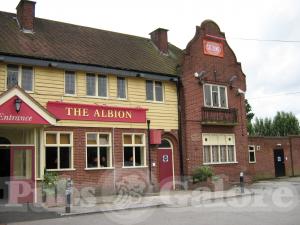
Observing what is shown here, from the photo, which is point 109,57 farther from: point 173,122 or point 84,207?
point 84,207

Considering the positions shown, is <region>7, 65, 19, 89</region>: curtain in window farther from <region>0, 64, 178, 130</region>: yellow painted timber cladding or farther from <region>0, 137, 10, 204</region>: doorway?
<region>0, 137, 10, 204</region>: doorway

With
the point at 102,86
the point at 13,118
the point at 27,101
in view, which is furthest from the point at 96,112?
the point at 13,118

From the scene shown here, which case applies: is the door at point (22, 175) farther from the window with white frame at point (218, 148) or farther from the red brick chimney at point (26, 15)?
the window with white frame at point (218, 148)

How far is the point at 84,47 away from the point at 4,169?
25.4ft

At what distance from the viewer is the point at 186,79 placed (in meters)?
24.4

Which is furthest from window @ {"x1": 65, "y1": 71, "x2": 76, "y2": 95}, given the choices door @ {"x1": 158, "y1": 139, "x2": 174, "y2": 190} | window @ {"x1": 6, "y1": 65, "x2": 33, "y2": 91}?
door @ {"x1": 158, "y1": 139, "x2": 174, "y2": 190}

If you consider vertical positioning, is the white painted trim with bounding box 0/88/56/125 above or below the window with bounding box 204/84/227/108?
below

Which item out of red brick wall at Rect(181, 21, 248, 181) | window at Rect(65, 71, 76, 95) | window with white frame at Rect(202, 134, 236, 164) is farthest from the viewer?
window with white frame at Rect(202, 134, 236, 164)

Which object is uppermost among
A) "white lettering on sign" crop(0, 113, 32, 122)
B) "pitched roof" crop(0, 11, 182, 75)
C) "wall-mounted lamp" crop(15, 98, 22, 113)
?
"pitched roof" crop(0, 11, 182, 75)

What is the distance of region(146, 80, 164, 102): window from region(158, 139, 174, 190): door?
2393 millimetres

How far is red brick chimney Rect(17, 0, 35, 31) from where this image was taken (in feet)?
70.5

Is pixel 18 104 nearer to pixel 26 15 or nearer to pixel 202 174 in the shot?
pixel 26 15

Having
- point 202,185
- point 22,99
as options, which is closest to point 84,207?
point 22,99

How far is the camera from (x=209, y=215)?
45.5ft
